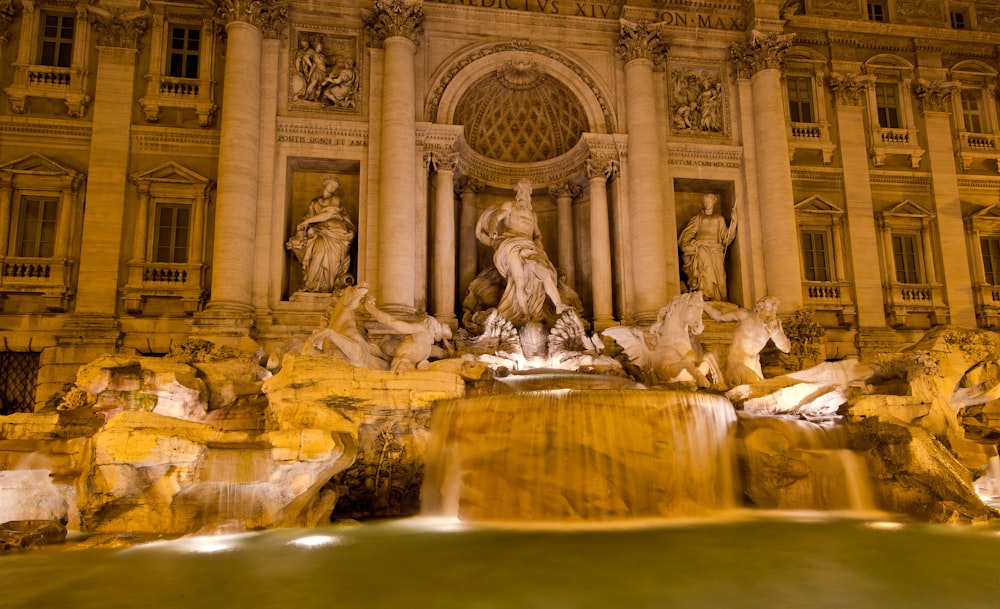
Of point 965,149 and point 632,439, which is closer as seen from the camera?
point 632,439

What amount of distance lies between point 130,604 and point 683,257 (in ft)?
48.5

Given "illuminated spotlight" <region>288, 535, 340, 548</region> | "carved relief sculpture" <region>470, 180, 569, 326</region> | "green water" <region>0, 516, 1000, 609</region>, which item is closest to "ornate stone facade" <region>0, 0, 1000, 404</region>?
"carved relief sculpture" <region>470, 180, 569, 326</region>

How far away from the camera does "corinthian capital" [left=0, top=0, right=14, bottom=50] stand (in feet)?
53.8

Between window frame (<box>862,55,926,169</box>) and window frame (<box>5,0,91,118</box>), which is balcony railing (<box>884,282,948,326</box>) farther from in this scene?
window frame (<box>5,0,91,118</box>)

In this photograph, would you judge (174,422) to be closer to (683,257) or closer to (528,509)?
(528,509)

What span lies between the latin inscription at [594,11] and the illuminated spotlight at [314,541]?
45.0 ft

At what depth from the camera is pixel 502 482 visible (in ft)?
28.8

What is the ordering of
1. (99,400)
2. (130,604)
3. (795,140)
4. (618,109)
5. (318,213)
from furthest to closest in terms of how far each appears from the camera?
1. (795,140)
2. (618,109)
3. (318,213)
4. (99,400)
5. (130,604)

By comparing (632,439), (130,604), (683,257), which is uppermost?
(683,257)

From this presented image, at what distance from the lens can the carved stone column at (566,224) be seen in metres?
18.0

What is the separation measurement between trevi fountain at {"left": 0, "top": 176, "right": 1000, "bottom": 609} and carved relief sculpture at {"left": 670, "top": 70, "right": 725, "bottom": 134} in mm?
6894

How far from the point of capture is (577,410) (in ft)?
30.1

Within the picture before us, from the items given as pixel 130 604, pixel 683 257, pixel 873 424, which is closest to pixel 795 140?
pixel 683 257

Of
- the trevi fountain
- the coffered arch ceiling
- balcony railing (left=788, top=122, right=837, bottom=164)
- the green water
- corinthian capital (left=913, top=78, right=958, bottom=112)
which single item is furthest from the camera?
corinthian capital (left=913, top=78, right=958, bottom=112)
